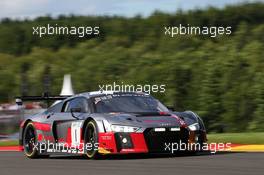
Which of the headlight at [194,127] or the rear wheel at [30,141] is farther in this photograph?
the rear wheel at [30,141]

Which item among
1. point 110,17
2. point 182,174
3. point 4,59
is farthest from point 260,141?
point 110,17

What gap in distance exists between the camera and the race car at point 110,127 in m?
12.0

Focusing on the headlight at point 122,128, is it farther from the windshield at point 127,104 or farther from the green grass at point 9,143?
the green grass at point 9,143

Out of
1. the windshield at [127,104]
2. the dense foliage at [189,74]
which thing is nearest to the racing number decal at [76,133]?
the windshield at [127,104]

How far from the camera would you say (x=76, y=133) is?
12.9 metres

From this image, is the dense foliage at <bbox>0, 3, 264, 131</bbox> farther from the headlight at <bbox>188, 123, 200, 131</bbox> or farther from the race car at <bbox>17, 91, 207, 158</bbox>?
the headlight at <bbox>188, 123, 200, 131</bbox>

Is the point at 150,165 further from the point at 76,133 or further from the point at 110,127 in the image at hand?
the point at 76,133

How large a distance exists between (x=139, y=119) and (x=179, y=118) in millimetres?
663

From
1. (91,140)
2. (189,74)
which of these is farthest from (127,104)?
(189,74)

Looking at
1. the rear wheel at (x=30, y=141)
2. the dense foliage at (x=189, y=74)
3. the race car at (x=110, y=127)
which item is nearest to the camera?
the race car at (x=110, y=127)

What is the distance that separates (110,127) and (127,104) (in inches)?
41.3

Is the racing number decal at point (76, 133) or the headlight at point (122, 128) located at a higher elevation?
the headlight at point (122, 128)

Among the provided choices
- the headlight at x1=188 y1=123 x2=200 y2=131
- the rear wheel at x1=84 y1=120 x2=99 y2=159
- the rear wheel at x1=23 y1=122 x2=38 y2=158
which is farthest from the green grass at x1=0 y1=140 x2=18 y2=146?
the headlight at x1=188 y1=123 x2=200 y2=131

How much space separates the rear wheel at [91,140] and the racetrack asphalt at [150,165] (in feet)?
0.65
